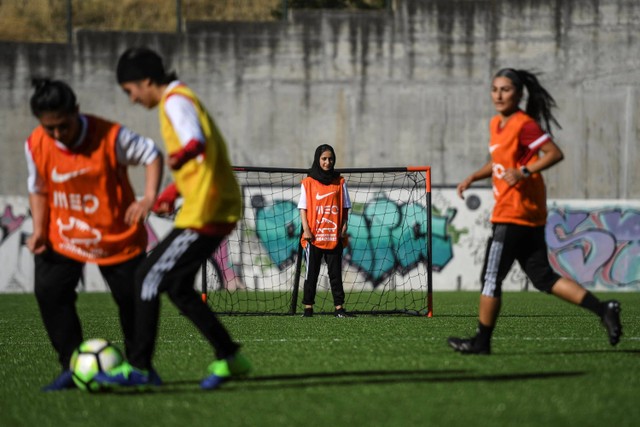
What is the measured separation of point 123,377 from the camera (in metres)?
5.38

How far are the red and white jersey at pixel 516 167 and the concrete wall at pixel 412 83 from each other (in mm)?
16751

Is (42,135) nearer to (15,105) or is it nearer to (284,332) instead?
(284,332)

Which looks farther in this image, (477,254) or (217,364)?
(477,254)

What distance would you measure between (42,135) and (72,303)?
1000mm

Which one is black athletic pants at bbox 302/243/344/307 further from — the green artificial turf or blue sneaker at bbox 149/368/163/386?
blue sneaker at bbox 149/368/163/386

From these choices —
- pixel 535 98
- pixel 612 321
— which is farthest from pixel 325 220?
pixel 612 321

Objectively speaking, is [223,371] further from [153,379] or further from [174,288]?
[174,288]

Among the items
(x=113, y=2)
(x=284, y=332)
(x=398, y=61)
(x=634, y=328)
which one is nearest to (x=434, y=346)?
(x=284, y=332)

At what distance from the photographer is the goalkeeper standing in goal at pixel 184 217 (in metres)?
5.26

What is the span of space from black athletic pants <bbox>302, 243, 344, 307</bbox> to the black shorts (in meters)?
4.96

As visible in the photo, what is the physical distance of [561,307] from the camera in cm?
1421

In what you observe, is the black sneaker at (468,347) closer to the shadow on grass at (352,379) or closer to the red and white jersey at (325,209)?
the shadow on grass at (352,379)

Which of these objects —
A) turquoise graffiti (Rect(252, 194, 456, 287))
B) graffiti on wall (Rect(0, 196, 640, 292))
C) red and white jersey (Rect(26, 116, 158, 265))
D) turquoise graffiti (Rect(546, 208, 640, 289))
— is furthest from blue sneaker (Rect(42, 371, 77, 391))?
turquoise graffiti (Rect(546, 208, 640, 289))

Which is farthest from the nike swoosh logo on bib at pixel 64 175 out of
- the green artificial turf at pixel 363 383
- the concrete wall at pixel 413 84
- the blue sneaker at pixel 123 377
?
the concrete wall at pixel 413 84
